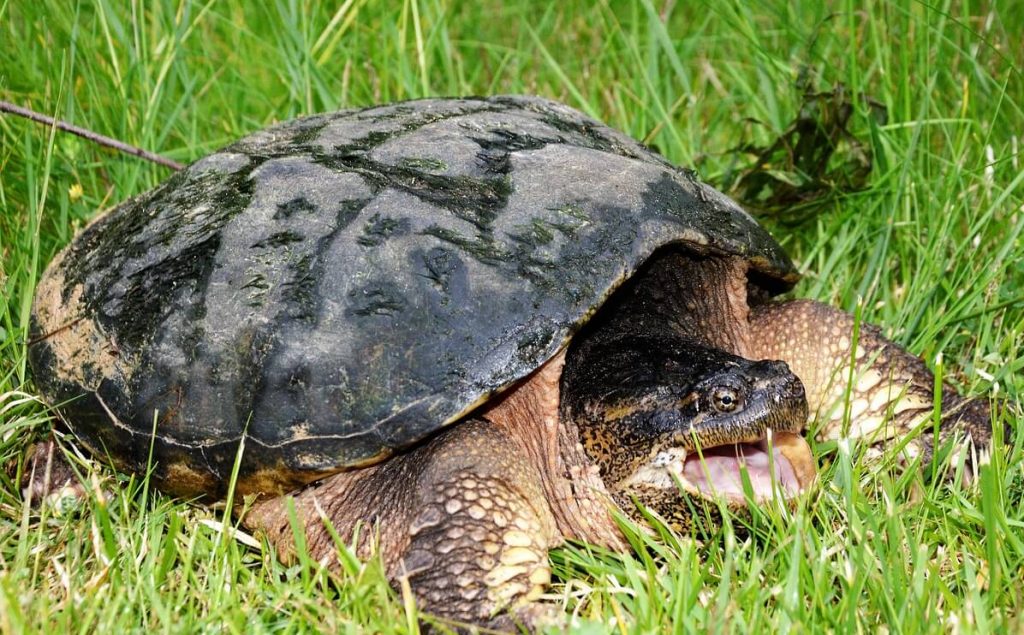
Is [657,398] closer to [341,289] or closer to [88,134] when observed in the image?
[341,289]

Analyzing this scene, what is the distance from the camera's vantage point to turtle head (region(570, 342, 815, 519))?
7.18 feet

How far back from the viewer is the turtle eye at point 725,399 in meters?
2.18

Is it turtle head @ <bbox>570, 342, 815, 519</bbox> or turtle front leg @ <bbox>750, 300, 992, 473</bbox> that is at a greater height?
turtle head @ <bbox>570, 342, 815, 519</bbox>

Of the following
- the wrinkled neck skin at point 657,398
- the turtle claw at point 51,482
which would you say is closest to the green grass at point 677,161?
the turtle claw at point 51,482

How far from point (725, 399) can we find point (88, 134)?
83.6 inches

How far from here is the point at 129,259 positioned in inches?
101

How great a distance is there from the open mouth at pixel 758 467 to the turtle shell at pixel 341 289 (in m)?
0.45

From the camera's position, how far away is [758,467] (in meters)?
2.40

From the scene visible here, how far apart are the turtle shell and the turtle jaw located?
0.44 metres

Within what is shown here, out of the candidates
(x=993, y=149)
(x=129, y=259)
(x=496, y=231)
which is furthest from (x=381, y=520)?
(x=993, y=149)

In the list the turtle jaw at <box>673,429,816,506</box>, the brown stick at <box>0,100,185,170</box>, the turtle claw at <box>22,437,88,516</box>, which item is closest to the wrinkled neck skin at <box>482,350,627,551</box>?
the turtle jaw at <box>673,429,816,506</box>

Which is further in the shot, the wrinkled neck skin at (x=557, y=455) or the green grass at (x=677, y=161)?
the wrinkled neck skin at (x=557, y=455)

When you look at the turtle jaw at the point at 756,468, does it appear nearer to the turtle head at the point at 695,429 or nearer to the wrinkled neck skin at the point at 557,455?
the turtle head at the point at 695,429

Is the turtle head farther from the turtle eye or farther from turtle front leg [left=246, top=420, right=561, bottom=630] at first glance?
turtle front leg [left=246, top=420, right=561, bottom=630]
